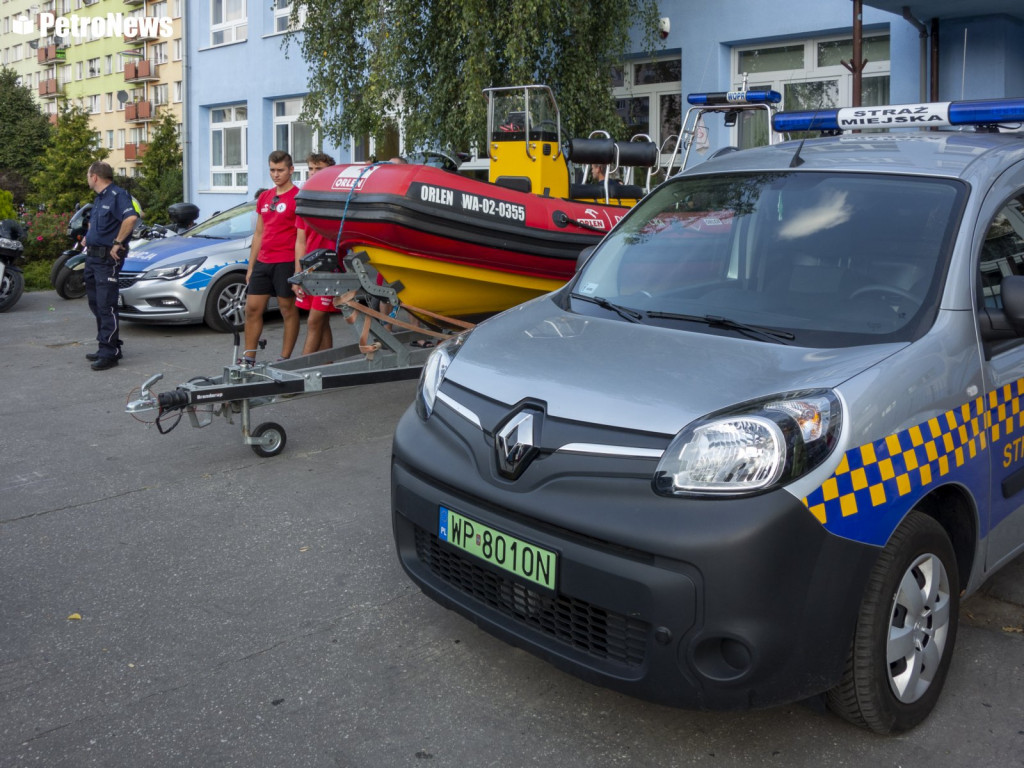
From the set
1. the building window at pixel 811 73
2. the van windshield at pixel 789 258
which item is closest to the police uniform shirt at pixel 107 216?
the van windshield at pixel 789 258

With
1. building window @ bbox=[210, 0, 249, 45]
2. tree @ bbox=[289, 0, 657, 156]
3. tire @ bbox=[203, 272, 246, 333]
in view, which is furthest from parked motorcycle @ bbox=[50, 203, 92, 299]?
building window @ bbox=[210, 0, 249, 45]

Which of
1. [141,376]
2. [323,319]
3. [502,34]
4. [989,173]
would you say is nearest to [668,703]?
[989,173]

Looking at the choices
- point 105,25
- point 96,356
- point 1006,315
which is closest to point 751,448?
point 1006,315

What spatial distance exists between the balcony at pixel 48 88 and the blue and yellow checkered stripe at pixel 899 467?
8357 cm

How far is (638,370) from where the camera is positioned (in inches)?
119

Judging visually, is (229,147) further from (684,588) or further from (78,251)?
(684,588)

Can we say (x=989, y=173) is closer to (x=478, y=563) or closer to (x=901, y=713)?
(x=901, y=713)

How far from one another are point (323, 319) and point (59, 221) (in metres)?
12.7

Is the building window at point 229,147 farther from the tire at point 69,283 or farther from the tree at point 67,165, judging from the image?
the tree at point 67,165

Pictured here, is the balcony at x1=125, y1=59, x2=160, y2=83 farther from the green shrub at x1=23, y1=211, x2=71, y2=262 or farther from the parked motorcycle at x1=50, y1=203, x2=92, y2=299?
the parked motorcycle at x1=50, y1=203, x2=92, y2=299

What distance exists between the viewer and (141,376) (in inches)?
344

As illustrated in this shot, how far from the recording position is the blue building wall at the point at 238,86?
21750 mm

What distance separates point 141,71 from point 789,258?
223ft

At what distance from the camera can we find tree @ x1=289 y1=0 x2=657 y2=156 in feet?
41.1
